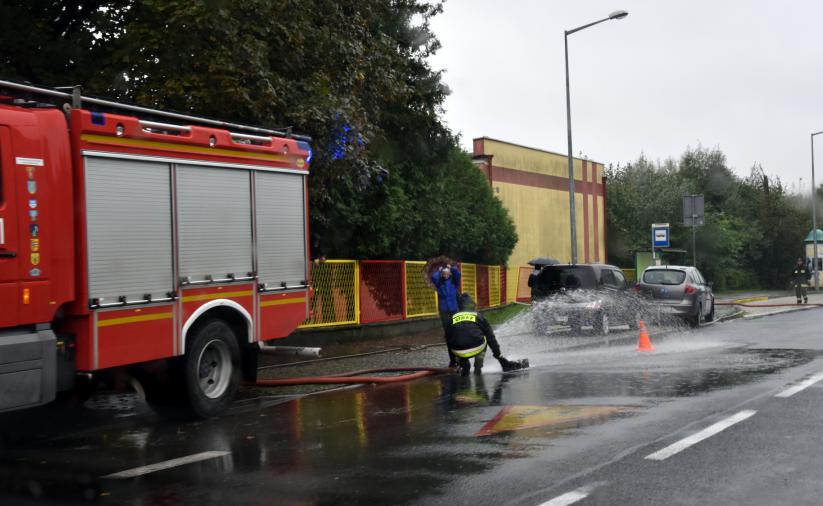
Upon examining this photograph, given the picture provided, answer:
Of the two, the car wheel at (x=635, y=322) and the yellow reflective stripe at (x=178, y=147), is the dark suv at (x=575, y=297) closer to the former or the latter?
the car wheel at (x=635, y=322)

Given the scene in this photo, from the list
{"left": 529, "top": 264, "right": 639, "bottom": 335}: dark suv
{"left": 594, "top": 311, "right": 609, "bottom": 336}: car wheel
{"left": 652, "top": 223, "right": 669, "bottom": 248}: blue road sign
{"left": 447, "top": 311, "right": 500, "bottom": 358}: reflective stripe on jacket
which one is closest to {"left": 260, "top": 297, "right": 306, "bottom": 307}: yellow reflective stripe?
{"left": 447, "top": 311, "right": 500, "bottom": 358}: reflective stripe on jacket

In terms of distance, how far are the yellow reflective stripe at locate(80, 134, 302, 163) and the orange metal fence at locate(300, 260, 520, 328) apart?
239 inches

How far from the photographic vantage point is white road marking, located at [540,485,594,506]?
5715mm

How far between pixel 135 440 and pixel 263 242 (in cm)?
281

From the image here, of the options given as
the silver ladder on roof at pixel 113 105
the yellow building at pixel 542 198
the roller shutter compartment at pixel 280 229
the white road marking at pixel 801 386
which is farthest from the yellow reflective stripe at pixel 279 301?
the yellow building at pixel 542 198

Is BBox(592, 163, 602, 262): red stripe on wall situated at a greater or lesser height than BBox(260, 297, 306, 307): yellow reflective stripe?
greater

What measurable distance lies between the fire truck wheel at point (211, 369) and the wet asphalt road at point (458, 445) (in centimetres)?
21

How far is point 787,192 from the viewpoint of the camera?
6650 centimetres

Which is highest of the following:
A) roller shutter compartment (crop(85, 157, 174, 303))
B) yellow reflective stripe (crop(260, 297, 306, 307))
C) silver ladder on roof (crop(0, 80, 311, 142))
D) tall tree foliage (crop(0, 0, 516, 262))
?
tall tree foliage (crop(0, 0, 516, 262))

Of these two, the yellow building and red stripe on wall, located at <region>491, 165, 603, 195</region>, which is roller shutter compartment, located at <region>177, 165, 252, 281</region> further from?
red stripe on wall, located at <region>491, 165, 603, 195</region>

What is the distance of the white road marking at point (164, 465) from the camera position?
23.1ft

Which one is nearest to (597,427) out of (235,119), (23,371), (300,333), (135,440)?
(135,440)

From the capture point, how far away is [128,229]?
9.03 m

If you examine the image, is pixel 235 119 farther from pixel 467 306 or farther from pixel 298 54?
pixel 467 306
